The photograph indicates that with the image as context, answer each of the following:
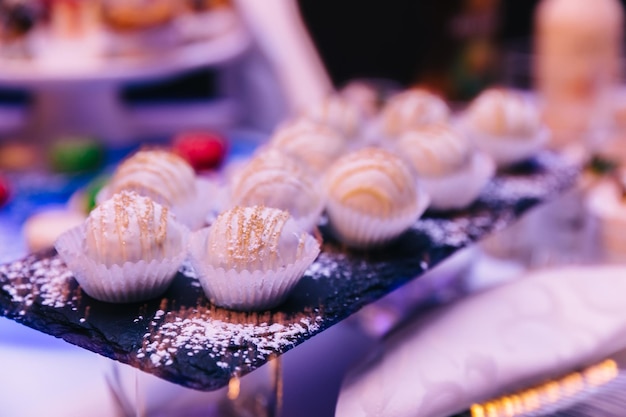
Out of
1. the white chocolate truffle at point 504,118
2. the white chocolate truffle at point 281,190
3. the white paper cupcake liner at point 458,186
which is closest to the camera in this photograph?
the white chocolate truffle at point 281,190

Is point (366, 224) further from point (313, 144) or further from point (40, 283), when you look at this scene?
point (40, 283)

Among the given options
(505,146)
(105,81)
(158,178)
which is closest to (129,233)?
(158,178)

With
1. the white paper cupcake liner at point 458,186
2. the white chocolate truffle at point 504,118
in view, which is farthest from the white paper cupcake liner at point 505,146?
the white paper cupcake liner at point 458,186

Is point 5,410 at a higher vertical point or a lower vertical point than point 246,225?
lower

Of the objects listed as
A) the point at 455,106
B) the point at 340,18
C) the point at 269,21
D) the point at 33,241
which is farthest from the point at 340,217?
the point at 340,18

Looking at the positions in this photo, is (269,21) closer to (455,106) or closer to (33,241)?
(455,106)

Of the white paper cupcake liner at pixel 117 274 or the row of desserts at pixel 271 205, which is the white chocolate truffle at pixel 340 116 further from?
the white paper cupcake liner at pixel 117 274
